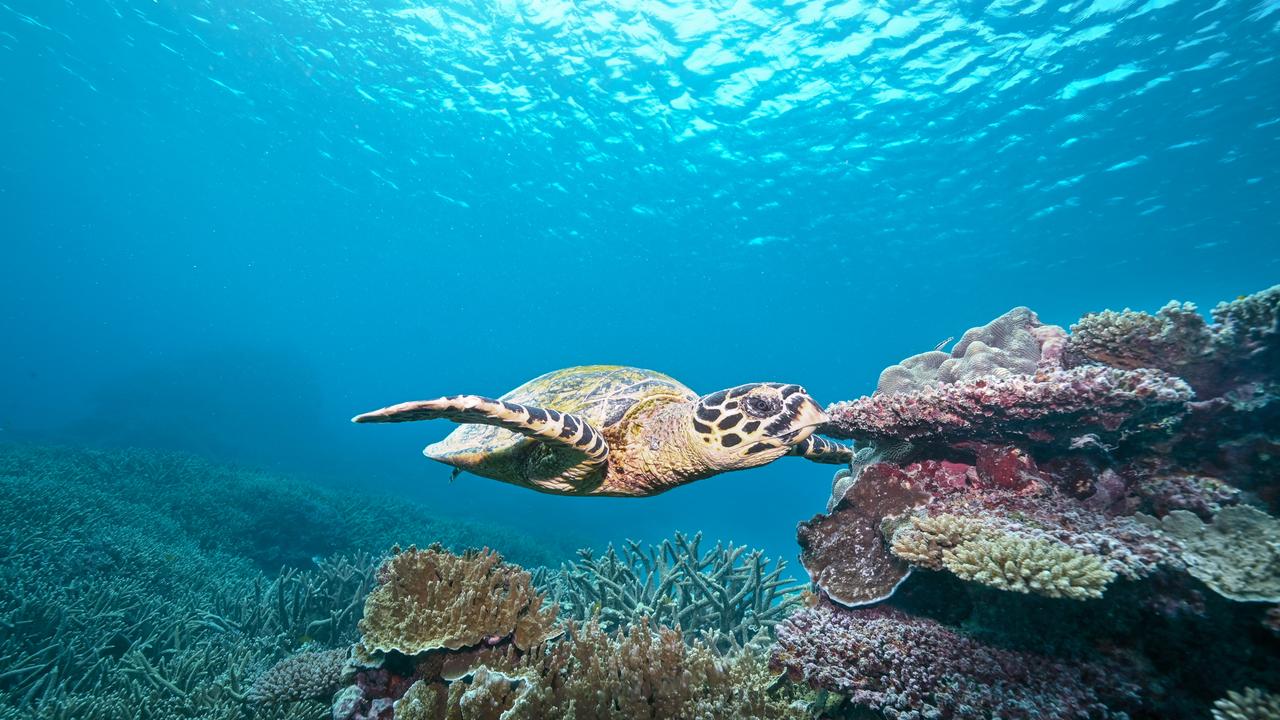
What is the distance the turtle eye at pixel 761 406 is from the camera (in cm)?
316

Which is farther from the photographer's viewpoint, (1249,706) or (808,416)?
(808,416)

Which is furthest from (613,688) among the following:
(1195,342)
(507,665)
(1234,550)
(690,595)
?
(1195,342)

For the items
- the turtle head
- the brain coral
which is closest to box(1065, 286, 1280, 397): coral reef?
the turtle head

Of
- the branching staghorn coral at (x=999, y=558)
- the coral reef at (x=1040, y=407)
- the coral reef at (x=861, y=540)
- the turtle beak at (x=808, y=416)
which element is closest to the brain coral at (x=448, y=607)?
the coral reef at (x=861, y=540)

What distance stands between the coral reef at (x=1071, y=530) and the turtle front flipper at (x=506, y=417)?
184 centimetres

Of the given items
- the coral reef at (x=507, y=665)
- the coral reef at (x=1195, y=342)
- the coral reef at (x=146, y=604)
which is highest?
the coral reef at (x=1195, y=342)

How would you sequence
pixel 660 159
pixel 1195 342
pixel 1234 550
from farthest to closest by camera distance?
pixel 660 159 → pixel 1195 342 → pixel 1234 550

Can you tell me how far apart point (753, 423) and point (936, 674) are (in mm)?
1591

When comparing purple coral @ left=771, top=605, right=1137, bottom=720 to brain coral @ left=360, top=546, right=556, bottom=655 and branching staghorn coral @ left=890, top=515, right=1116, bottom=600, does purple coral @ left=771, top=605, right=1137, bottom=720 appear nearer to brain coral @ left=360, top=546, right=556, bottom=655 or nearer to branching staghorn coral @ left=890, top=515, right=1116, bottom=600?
Answer: branching staghorn coral @ left=890, top=515, right=1116, bottom=600

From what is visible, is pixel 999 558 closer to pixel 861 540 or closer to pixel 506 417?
pixel 861 540

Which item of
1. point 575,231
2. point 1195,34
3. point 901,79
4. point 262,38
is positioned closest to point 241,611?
point 901,79

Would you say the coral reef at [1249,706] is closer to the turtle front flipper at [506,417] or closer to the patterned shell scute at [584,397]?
the turtle front flipper at [506,417]

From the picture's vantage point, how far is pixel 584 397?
4.53 meters

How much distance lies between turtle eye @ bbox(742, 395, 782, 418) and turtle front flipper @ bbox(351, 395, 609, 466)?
1.18 m
